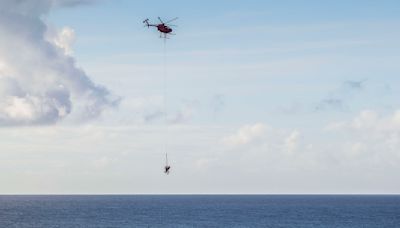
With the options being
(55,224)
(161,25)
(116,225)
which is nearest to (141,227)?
(116,225)

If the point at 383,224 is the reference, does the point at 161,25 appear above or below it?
above

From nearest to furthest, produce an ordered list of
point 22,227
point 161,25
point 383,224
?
point 161,25
point 22,227
point 383,224

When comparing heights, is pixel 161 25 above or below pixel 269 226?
above

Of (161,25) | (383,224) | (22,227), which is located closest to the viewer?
(161,25)

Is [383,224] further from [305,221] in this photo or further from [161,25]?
[161,25]

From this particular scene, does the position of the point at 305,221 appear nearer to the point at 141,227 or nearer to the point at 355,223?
the point at 355,223

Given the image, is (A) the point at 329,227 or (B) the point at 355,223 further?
(B) the point at 355,223

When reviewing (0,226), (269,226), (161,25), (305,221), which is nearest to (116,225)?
(0,226)

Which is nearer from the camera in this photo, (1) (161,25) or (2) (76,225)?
(1) (161,25)

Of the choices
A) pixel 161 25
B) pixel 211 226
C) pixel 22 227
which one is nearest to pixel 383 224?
→ pixel 211 226
